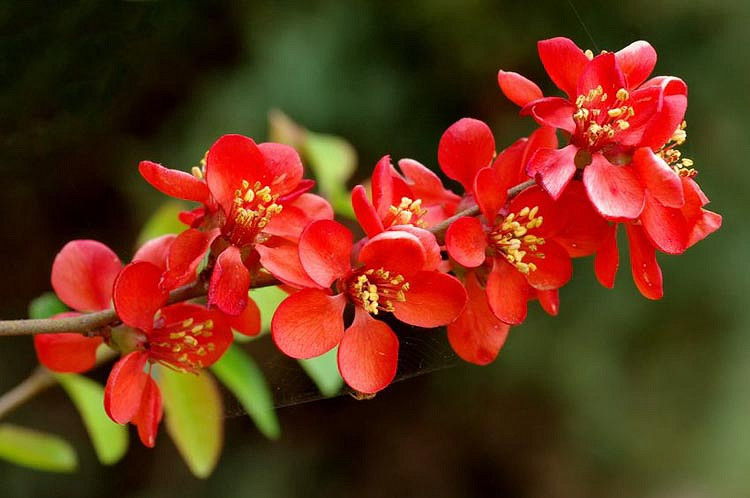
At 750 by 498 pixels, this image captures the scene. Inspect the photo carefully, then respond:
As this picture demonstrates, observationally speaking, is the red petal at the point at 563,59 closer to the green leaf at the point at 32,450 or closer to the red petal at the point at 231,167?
the red petal at the point at 231,167

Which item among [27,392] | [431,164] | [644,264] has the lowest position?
[431,164]

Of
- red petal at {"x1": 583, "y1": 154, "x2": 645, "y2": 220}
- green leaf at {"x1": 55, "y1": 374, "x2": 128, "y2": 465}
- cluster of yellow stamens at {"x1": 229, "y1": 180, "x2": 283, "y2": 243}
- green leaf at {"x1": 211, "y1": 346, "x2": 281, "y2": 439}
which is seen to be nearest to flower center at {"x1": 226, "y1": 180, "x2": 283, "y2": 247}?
cluster of yellow stamens at {"x1": 229, "y1": 180, "x2": 283, "y2": 243}

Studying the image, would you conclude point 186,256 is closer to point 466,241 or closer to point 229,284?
point 229,284

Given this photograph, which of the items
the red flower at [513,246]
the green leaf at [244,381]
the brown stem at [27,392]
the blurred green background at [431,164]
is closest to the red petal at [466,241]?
the red flower at [513,246]

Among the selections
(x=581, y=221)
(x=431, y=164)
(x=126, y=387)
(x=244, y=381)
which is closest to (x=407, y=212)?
(x=581, y=221)

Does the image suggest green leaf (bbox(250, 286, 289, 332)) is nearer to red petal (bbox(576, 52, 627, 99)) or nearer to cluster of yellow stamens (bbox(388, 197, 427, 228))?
cluster of yellow stamens (bbox(388, 197, 427, 228))

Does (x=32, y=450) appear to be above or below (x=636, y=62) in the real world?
below

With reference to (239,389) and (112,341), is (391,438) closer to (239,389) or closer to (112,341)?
(239,389)
